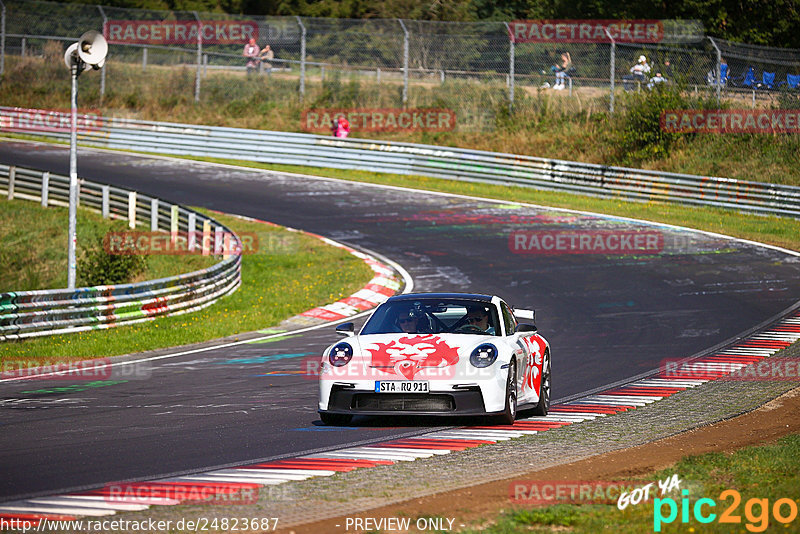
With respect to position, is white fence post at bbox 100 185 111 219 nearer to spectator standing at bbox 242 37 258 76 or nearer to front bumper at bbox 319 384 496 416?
spectator standing at bbox 242 37 258 76

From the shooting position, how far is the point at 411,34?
36875 mm

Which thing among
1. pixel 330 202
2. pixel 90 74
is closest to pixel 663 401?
pixel 330 202

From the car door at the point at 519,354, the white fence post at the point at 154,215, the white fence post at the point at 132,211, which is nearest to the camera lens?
the car door at the point at 519,354

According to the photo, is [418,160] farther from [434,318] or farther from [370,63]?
[434,318]

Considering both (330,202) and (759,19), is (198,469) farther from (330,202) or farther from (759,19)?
(759,19)

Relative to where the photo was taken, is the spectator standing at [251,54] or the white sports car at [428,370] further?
the spectator standing at [251,54]

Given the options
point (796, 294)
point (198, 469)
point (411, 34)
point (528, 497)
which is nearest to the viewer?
point (528, 497)

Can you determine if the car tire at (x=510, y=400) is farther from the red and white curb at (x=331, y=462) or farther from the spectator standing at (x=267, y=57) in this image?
the spectator standing at (x=267, y=57)

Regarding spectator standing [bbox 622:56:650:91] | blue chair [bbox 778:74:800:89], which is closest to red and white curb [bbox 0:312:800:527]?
blue chair [bbox 778:74:800:89]

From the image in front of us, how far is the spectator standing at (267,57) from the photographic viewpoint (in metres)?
39.7

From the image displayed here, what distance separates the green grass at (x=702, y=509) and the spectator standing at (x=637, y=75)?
2889 cm

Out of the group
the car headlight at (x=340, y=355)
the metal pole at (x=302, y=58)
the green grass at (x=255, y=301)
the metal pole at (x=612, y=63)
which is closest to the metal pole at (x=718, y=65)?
the metal pole at (x=612, y=63)

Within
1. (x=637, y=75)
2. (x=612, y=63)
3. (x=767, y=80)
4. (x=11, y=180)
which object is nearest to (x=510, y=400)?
(x=767, y=80)

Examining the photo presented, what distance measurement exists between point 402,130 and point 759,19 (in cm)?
1617
